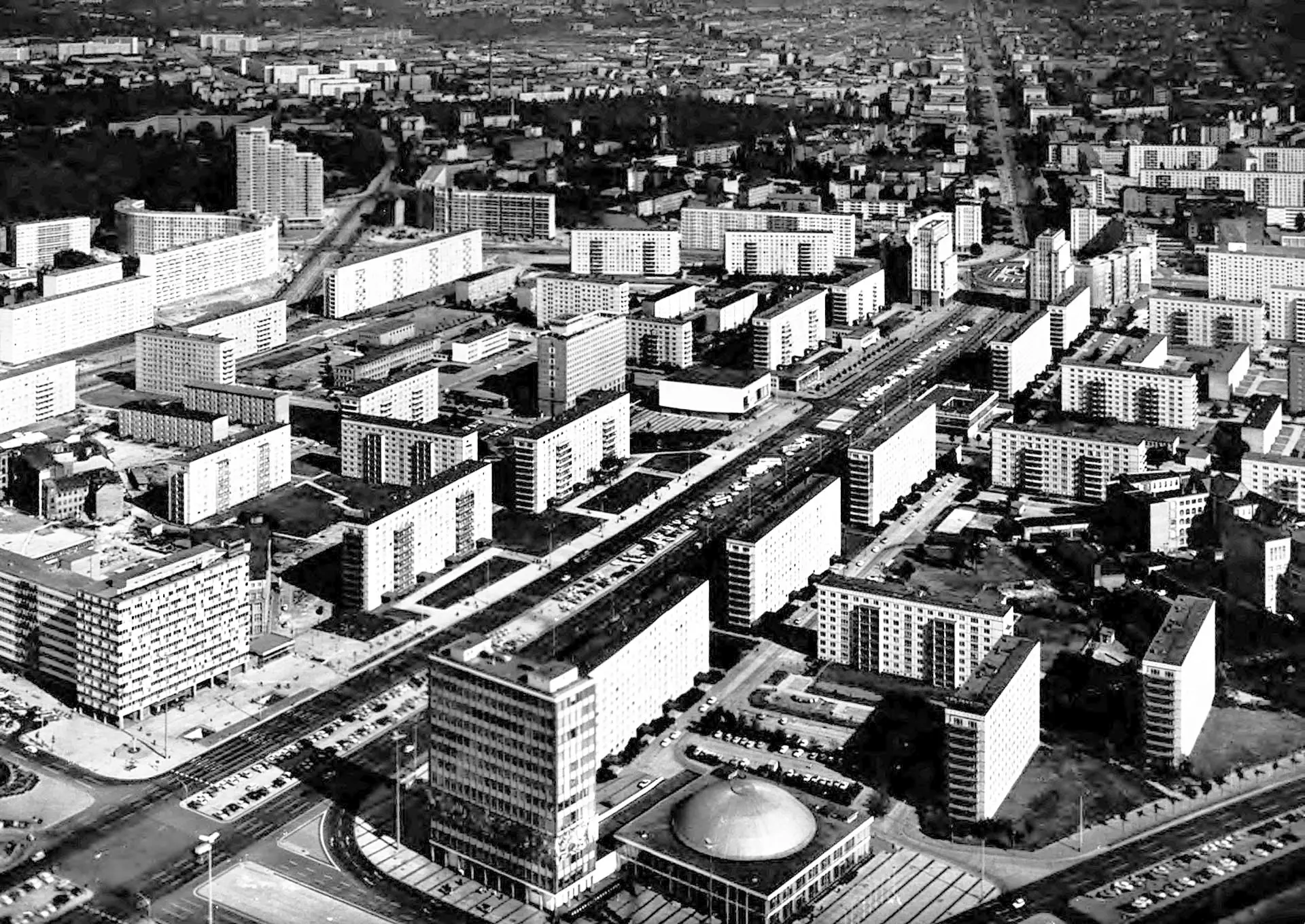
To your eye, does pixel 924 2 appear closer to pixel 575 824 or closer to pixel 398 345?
pixel 398 345

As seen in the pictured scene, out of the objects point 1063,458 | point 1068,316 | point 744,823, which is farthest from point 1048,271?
point 744,823

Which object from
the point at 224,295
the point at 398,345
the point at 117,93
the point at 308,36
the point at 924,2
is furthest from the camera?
the point at 924,2

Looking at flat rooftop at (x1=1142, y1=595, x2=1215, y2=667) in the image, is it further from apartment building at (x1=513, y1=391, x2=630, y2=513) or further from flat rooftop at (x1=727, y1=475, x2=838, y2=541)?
apartment building at (x1=513, y1=391, x2=630, y2=513)

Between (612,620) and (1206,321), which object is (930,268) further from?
(612,620)

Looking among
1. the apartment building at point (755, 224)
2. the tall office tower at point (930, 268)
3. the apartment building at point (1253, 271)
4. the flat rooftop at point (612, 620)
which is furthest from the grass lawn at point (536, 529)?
the apartment building at point (755, 224)

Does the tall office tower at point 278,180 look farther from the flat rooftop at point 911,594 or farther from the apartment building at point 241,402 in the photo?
the flat rooftop at point 911,594

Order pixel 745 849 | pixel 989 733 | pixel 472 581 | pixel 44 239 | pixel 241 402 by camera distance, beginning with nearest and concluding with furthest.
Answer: pixel 745 849, pixel 989 733, pixel 472 581, pixel 241 402, pixel 44 239

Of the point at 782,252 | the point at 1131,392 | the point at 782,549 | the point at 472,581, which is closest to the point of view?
the point at 782,549

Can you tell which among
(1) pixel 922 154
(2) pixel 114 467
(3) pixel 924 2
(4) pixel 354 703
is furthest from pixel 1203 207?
(3) pixel 924 2
